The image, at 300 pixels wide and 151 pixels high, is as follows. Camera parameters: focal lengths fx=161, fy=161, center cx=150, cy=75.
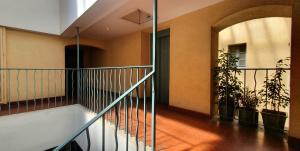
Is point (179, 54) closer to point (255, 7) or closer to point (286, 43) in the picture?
point (255, 7)

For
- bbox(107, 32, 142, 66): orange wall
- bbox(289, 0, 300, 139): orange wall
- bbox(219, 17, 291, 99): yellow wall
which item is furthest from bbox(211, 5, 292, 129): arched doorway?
bbox(107, 32, 142, 66): orange wall

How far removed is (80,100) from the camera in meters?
4.32

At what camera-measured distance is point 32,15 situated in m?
4.55

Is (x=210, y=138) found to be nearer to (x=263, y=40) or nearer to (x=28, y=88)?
(x=263, y=40)

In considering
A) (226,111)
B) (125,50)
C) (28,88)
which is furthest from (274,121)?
(28,88)

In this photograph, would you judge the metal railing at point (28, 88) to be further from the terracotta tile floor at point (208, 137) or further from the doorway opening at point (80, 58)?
the terracotta tile floor at point (208, 137)

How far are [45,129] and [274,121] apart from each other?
470cm

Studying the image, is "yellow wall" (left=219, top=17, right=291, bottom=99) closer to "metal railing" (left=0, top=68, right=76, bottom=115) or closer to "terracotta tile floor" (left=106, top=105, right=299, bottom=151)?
"terracotta tile floor" (left=106, top=105, right=299, bottom=151)

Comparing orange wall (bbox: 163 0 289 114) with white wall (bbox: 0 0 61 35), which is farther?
white wall (bbox: 0 0 61 35)

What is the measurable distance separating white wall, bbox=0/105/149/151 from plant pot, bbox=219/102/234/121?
213cm

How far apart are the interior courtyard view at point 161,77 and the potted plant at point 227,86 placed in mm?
19

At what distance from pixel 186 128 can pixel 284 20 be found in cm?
441

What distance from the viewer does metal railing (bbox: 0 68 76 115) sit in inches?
163

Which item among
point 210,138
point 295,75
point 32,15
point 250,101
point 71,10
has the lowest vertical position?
point 210,138
